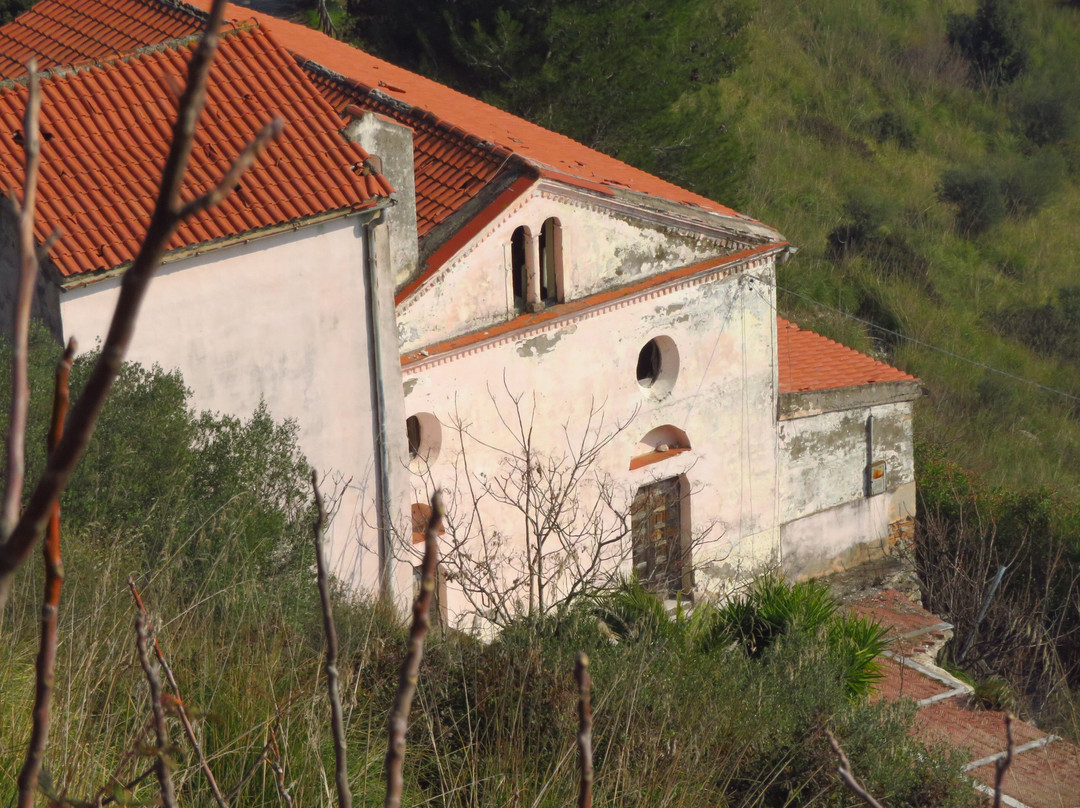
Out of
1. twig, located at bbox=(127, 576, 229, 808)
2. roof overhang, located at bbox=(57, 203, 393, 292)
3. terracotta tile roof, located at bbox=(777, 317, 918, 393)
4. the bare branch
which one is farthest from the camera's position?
terracotta tile roof, located at bbox=(777, 317, 918, 393)

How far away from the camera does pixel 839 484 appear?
1706 centimetres

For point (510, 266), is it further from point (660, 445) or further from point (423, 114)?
point (660, 445)

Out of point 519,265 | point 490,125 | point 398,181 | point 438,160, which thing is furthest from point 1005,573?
point 398,181

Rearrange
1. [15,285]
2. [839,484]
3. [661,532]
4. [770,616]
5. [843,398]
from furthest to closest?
1. [839,484]
2. [843,398]
3. [661,532]
4. [770,616]
5. [15,285]

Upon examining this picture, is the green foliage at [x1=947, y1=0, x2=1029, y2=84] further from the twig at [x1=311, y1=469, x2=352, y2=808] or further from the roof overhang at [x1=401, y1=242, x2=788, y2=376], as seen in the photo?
the twig at [x1=311, y1=469, x2=352, y2=808]

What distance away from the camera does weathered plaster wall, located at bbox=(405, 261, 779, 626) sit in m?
13.3

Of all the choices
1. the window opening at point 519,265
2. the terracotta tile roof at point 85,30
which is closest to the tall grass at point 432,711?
the window opening at point 519,265

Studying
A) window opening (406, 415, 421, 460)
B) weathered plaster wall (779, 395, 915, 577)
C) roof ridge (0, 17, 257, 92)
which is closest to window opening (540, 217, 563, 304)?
window opening (406, 415, 421, 460)

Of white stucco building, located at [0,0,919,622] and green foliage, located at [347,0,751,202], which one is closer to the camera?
white stucco building, located at [0,0,919,622]

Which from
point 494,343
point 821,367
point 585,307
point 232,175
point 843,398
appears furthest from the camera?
point 821,367

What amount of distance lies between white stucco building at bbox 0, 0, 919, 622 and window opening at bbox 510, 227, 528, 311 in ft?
0.11

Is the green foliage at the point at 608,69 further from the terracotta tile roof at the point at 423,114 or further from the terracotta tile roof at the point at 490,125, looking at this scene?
the terracotta tile roof at the point at 423,114

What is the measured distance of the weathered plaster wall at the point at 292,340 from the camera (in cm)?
1044

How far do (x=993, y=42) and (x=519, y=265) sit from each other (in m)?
30.5
